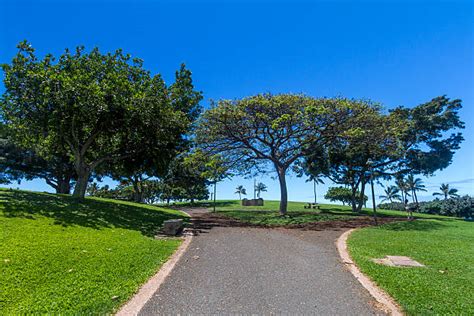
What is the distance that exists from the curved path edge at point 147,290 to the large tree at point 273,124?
12309 mm

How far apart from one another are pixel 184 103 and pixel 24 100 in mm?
9676

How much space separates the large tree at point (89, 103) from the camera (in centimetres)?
1449

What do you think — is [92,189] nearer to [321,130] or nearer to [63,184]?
[63,184]

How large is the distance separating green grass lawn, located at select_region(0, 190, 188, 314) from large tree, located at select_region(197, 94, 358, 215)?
11.1m

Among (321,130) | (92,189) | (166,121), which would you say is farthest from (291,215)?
(92,189)

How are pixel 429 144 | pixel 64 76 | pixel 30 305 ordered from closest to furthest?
pixel 30 305 < pixel 64 76 < pixel 429 144

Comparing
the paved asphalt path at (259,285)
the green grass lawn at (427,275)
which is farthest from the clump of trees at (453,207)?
the paved asphalt path at (259,285)

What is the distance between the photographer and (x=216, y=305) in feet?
14.0

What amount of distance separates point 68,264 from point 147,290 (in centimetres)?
222

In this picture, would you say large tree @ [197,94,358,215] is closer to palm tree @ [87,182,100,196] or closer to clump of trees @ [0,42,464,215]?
clump of trees @ [0,42,464,215]

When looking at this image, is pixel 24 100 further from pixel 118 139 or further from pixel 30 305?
pixel 30 305

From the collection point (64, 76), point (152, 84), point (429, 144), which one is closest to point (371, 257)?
point (152, 84)

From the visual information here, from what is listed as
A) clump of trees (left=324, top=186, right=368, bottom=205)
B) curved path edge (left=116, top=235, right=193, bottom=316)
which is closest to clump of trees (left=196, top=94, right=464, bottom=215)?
curved path edge (left=116, top=235, right=193, bottom=316)

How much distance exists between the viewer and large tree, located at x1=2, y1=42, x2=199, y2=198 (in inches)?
571
